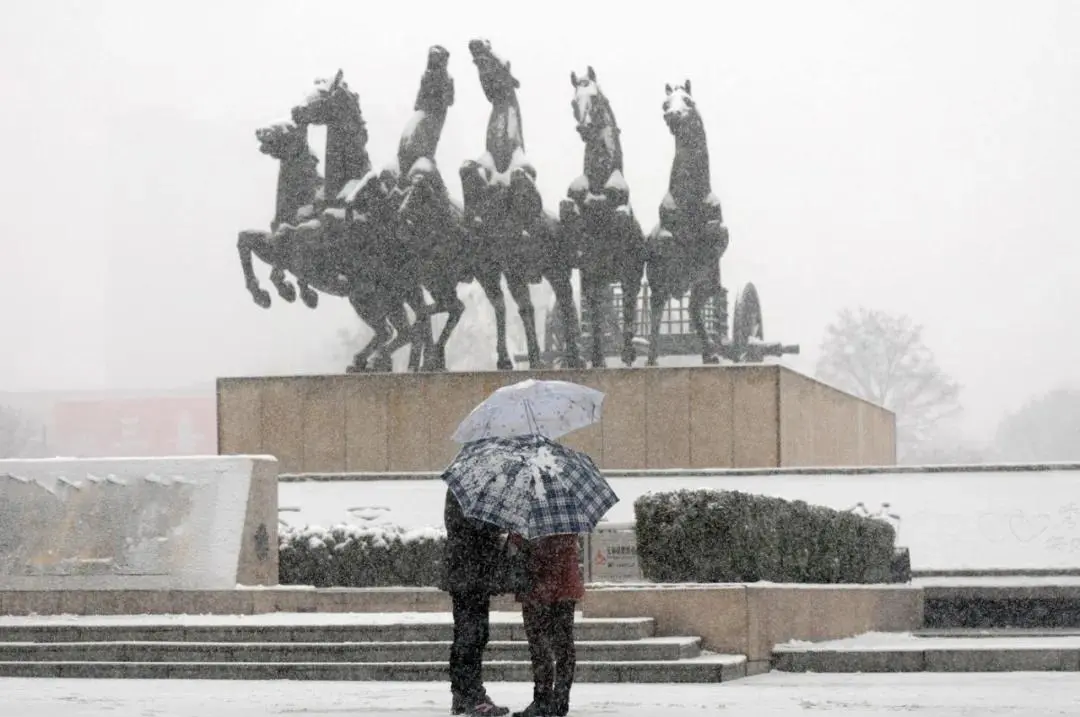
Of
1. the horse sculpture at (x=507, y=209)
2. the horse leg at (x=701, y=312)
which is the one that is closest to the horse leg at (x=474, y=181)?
the horse sculpture at (x=507, y=209)

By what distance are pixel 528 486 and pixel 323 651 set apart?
3.75 metres

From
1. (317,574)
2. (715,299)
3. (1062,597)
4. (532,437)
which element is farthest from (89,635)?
(715,299)

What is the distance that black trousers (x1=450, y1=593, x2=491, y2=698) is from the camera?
25.2 feet

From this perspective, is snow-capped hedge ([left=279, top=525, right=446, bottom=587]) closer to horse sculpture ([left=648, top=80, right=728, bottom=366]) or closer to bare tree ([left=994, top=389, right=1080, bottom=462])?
horse sculpture ([left=648, top=80, right=728, bottom=366])

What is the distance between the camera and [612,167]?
2084cm

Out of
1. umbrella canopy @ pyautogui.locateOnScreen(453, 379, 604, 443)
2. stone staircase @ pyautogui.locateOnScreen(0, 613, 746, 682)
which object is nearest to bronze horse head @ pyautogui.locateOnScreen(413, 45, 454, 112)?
stone staircase @ pyautogui.locateOnScreen(0, 613, 746, 682)

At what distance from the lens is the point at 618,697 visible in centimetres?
902

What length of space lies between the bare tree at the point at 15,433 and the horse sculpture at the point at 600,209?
46229 mm

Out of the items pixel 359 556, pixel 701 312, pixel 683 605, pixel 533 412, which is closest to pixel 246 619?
pixel 683 605

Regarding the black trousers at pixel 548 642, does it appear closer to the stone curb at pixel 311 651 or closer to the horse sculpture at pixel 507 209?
the stone curb at pixel 311 651

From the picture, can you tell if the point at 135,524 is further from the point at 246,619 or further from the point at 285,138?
the point at 285,138

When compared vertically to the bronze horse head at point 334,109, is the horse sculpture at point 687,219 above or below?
below

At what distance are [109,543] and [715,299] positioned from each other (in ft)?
34.3

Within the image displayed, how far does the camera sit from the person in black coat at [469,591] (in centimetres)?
762
